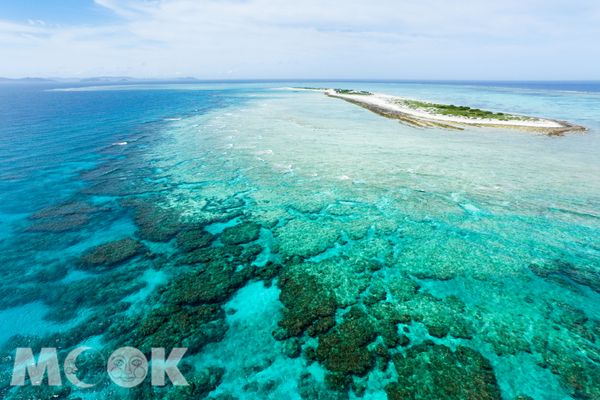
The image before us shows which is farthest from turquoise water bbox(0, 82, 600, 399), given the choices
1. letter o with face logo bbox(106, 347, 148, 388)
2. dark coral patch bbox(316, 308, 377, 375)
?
letter o with face logo bbox(106, 347, 148, 388)

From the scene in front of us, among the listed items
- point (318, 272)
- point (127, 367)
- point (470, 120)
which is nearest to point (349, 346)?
point (318, 272)

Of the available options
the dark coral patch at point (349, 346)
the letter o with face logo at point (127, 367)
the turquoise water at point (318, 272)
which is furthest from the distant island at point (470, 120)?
the letter o with face logo at point (127, 367)

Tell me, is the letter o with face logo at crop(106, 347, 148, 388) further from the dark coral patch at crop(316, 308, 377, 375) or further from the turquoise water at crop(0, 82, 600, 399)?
the dark coral patch at crop(316, 308, 377, 375)

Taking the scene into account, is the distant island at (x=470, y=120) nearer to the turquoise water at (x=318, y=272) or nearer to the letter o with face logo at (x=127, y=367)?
the turquoise water at (x=318, y=272)

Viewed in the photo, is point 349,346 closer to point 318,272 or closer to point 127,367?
point 318,272

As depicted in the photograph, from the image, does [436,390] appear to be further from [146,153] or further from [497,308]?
[146,153]

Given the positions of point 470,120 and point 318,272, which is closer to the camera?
point 318,272

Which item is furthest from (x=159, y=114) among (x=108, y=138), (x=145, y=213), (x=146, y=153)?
(x=145, y=213)
